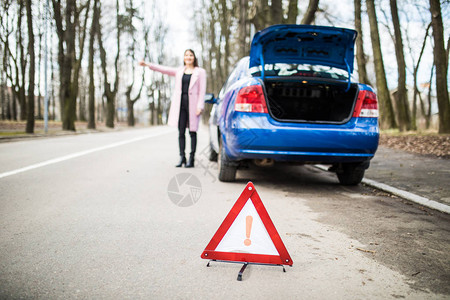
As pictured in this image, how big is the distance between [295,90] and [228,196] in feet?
6.19

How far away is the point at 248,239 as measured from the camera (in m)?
2.54

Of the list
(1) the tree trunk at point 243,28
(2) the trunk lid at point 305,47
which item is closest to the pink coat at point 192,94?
(2) the trunk lid at point 305,47

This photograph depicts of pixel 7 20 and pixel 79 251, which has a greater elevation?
pixel 7 20

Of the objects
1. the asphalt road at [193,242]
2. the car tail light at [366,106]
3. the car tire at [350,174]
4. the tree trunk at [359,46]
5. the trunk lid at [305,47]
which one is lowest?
the asphalt road at [193,242]

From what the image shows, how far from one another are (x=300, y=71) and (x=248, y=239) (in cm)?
286

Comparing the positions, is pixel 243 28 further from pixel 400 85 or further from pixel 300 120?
pixel 300 120

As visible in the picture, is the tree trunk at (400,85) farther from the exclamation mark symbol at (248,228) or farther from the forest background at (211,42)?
the exclamation mark symbol at (248,228)

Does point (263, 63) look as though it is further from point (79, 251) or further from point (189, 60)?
point (79, 251)

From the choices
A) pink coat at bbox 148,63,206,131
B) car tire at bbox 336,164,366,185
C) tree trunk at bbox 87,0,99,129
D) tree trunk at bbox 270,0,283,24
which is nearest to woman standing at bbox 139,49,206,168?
pink coat at bbox 148,63,206,131

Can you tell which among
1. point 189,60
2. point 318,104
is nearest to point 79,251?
point 318,104

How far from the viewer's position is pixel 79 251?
107 inches

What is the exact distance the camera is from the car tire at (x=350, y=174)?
205 inches

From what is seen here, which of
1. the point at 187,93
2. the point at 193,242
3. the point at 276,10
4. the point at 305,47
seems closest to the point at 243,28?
the point at 276,10

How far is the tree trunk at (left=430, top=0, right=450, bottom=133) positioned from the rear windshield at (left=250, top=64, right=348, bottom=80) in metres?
8.38
